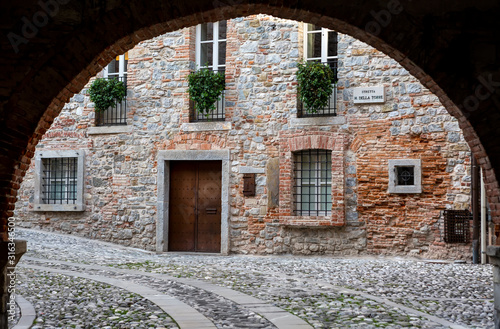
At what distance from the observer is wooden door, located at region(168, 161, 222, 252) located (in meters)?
13.8

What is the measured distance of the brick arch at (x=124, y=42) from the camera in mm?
4957

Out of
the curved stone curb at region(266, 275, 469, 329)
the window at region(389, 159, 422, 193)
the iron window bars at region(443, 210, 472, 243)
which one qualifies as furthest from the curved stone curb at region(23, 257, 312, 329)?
the iron window bars at region(443, 210, 472, 243)

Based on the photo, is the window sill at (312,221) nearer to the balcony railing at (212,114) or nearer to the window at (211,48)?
the balcony railing at (212,114)

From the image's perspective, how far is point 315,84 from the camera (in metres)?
12.6

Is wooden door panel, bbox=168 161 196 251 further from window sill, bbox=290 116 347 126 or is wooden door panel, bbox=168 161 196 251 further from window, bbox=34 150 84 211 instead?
window sill, bbox=290 116 347 126

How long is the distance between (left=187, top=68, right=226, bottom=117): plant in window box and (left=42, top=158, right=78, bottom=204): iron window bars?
11.0 feet

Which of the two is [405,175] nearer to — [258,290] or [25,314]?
[258,290]

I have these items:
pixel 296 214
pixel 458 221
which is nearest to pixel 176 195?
pixel 296 214

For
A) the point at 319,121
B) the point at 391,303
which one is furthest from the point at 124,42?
Result: the point at 319,121

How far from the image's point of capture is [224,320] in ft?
18.9

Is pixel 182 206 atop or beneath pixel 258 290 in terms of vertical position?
atop

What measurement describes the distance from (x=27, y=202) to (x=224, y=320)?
10267mm

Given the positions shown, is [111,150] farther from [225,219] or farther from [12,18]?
[12,18]

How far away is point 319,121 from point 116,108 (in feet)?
15.7
